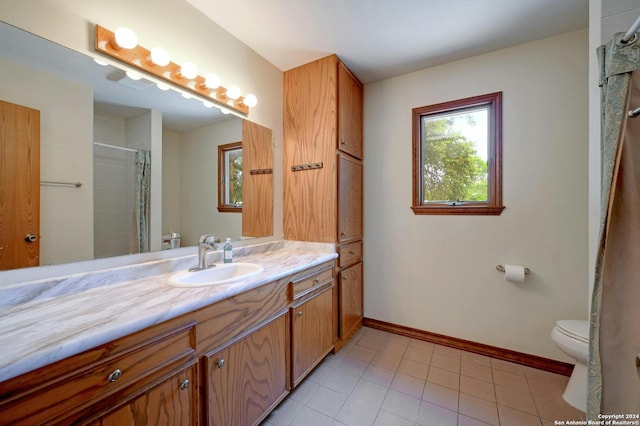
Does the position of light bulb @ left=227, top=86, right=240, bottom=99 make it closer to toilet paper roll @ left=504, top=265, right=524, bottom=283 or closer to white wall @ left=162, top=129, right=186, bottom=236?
white wall @ left=162, top=129, right=186, bottom=236

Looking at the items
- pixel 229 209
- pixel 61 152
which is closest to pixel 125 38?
pixel 61 152

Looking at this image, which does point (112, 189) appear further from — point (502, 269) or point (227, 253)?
point (502, 269)

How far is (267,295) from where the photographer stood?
1.31 metres

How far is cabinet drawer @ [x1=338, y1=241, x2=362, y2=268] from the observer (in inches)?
82.0

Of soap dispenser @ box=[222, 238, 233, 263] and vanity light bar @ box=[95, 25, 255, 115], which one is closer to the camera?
vanity light bar @ box=[95, 25, 255, 115]

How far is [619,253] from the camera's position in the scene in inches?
35.1

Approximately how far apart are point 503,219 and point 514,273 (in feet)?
1.34

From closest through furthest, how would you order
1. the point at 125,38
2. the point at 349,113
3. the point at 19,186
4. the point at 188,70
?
the point at 19,186 → the point at 125,38 → the point at 188,70 → the point at 349,113

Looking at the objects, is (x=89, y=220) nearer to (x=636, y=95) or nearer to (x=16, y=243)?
(x=16, y=243)

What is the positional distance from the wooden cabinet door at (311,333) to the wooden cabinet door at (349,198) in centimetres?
53

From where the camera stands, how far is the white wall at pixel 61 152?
972 mm

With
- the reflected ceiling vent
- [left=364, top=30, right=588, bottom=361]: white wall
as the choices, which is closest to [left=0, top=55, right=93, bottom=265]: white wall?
the reflected ceiling vent

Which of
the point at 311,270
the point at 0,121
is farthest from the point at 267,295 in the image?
the point at 0,121

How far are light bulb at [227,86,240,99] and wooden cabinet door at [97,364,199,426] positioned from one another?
1.59 metres
